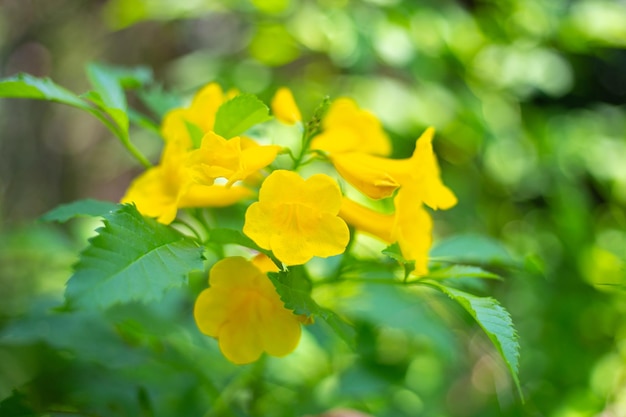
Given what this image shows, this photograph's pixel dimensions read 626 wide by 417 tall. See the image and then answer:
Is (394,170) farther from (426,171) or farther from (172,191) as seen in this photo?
(172,191)

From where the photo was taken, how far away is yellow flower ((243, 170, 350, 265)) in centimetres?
53

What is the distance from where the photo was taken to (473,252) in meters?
0.78

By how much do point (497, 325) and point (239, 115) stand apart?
0.31 meters

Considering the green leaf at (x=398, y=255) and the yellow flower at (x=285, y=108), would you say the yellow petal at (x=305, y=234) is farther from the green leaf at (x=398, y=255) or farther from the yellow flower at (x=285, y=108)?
the yellow flower at (x=285, y=108)

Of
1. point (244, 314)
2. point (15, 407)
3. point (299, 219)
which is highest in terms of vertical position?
point (299, 219)

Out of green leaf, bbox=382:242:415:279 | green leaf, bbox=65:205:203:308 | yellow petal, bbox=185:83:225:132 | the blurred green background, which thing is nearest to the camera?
green leaf, bbox=65:205:203:308

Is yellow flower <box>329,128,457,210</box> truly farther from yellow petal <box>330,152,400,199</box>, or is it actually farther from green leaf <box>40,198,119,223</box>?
green leaf <box>40,198,119,223</box>

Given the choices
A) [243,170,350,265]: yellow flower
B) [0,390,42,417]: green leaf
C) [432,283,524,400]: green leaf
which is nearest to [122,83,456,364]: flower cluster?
[243,170,350,265]: yellow flower

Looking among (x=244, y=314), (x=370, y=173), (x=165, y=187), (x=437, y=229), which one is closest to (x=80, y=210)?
(x=165, y=187)

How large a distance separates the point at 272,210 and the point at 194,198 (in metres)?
0.13

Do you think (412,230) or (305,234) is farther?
(412,230)

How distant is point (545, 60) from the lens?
4.84 ft

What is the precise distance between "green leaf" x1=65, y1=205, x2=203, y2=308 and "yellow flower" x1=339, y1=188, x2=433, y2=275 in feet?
0.71

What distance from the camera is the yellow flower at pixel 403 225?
2.07 ft
